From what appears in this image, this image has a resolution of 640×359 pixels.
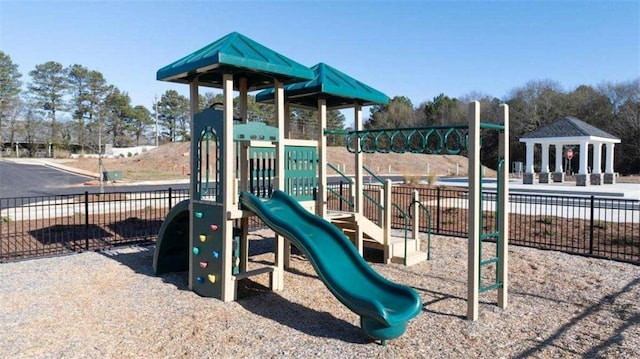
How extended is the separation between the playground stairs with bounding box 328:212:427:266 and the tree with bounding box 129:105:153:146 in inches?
2361

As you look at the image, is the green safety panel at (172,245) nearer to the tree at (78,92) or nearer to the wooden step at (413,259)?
the wooden step at (413,259)

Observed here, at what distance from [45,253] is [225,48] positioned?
5.57 m

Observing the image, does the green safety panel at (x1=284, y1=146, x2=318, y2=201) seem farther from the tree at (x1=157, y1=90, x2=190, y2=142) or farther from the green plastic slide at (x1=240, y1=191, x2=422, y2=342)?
the tree at (x1=157, y1=90, x2=190, y2=142)

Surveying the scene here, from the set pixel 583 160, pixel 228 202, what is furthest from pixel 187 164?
pixel 228 202

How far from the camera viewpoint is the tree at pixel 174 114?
66750 millimetres

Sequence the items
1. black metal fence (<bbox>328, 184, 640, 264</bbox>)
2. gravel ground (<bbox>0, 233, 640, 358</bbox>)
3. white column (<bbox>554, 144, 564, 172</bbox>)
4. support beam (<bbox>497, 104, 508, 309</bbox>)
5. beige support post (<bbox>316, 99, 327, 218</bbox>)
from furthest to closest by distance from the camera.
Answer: white column (<bbox>554, 144, 564, 172</bbox>) → black metal fence (<bbox>328, 184, 640, 264</bbox>) → beige support post (<bbox>316, 99, 327, 218</bbox>) → support beam (<bbox>497, 104, 508, 309</bbox>) → gravel ground (<bbox>0, 233, 640, 358</bbox>)

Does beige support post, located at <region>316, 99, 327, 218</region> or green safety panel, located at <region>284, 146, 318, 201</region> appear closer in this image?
green safety panel, located at <region>284, 146, 318, 201</region>

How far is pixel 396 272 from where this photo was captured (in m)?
7.38

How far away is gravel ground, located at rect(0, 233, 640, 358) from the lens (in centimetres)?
425

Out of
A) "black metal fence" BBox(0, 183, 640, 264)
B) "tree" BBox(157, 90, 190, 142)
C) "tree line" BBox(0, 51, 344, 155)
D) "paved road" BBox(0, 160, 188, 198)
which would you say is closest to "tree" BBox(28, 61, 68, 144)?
"tree line" BBox(0, 51, 344, 155)

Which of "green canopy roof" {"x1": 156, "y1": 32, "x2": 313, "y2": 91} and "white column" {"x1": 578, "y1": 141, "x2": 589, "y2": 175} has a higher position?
"green canopy roof" {"x1": 156, "y1": 32, "x2": 313, "y2": 91}

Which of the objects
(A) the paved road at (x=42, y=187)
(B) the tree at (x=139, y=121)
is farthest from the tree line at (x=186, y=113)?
(A) the paved road at (x=42, y=187)

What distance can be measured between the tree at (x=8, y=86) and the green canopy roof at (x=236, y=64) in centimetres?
5291

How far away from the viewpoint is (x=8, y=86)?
4975 cm
